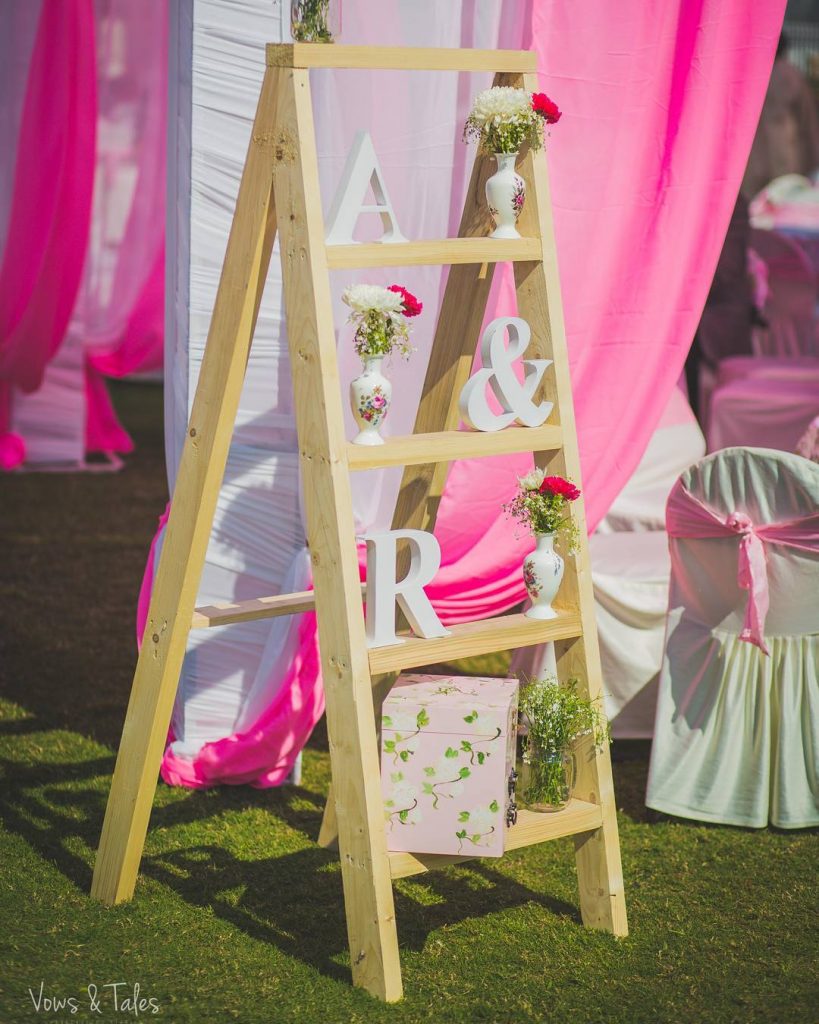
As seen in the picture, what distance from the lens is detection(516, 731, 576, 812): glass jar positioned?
2.25 meters

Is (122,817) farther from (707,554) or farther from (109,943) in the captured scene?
(707,554)

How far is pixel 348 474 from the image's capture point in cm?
208

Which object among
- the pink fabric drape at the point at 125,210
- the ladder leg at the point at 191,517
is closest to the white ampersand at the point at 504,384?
the ladder leg at the point at 191,517

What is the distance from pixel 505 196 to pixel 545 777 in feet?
3.16

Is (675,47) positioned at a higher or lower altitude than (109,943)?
higher

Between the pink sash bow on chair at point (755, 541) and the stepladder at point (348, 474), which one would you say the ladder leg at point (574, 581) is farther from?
the pink sash bow on chair at point (755, 541)

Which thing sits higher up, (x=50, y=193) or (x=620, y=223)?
(x=50, y=193)

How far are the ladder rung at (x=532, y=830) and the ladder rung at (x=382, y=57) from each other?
3.95 feet

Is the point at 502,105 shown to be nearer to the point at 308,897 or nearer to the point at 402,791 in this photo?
the point at 402,791

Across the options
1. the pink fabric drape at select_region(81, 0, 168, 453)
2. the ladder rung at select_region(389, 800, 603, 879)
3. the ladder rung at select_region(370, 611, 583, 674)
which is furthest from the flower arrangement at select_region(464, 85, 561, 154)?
the pink fabric drape at select_region(81, 0, 168, 453)

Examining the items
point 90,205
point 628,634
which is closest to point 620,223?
point 628,634

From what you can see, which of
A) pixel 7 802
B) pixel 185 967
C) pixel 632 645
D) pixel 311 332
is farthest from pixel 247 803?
pixel 311 332

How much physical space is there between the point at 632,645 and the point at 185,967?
1376 mm

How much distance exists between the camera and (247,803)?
113 inches
